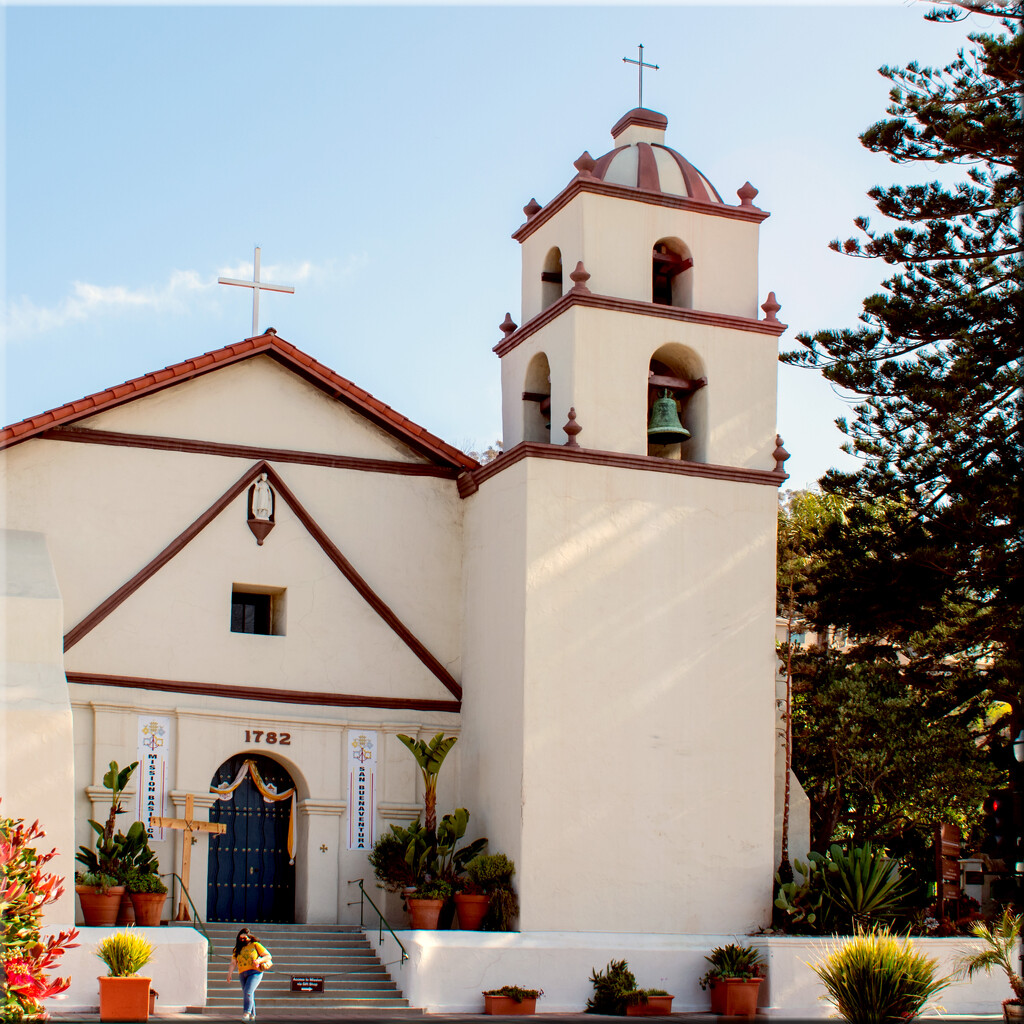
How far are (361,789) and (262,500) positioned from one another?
3999 mm

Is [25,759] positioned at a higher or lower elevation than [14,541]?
lower

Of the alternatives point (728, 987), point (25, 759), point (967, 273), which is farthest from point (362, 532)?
point (967, 273)

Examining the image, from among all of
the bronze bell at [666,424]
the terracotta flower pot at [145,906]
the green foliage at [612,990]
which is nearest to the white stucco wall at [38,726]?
the terracotta flower pot at [145,906]

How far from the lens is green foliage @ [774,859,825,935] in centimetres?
1942

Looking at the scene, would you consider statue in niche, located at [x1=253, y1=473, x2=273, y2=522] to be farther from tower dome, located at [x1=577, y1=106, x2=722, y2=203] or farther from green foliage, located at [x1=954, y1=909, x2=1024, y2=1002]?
green foliage, located at [x1=954, y1=909, x2=1024, y2=1002]

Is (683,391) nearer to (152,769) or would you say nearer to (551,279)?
(551,279)

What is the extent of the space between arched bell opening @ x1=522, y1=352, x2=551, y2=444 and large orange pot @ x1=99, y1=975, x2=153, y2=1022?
9.04 meters

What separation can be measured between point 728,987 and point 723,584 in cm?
506

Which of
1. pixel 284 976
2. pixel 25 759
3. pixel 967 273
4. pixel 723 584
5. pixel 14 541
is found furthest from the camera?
pixel 967 273

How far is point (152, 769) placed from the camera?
1958cm

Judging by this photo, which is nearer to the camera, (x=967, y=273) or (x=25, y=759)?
(x=25, y=759)

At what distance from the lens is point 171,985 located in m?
16.9

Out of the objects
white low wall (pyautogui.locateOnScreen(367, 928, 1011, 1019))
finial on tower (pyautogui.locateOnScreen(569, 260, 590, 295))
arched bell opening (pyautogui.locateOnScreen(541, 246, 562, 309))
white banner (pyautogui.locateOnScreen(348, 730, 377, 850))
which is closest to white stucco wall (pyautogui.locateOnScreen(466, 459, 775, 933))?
white low wall (pyautogui.locateOnScreen(367, 928, 1011, 1019))

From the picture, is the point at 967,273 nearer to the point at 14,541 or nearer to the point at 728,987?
the point at 728,987
